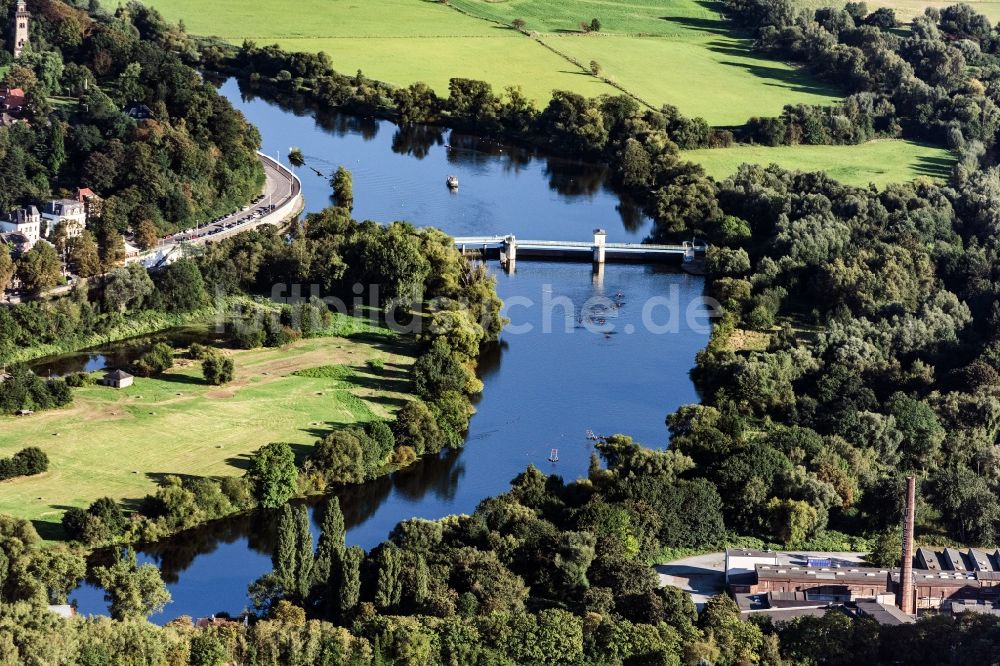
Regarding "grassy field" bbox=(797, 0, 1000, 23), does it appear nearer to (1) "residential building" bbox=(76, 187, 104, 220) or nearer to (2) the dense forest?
(2) the dense forest

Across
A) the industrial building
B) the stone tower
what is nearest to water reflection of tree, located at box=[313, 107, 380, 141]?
the stone tower

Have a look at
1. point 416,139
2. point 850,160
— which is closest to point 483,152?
point 416,139

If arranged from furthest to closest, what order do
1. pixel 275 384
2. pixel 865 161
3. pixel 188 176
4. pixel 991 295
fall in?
pixel 865 161, pixel 188 176, pixel 991 295, pixel 275 384

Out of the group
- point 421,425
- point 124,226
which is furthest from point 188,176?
point 421,425

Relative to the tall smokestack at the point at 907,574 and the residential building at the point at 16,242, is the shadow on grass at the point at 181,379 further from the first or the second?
the tall smokestack at the point at 907,574

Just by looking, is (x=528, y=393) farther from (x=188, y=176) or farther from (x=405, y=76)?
(x=405, y=76)

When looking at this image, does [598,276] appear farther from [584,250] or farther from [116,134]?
[116,134]
